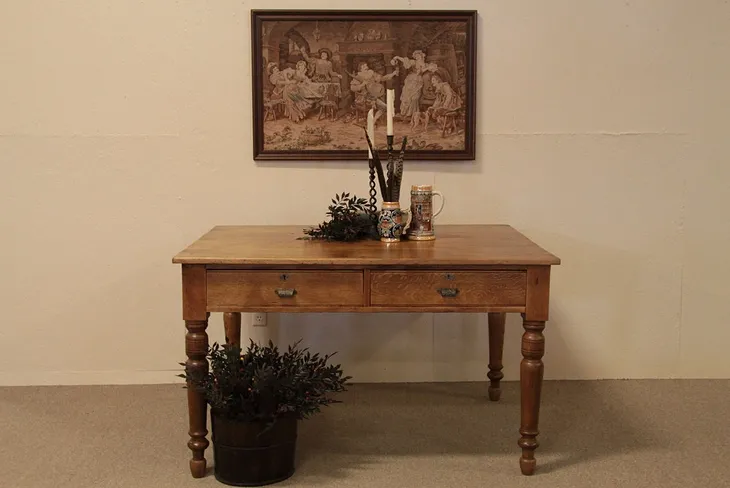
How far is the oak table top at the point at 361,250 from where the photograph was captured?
257 centimetres

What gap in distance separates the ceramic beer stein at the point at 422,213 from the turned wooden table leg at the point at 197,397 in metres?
0.80

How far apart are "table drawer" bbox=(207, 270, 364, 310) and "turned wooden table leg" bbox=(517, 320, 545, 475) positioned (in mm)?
544

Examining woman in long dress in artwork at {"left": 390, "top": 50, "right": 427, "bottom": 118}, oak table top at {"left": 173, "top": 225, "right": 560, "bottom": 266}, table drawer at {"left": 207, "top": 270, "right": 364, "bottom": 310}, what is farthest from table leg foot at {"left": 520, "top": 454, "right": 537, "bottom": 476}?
woman in long dress in artwork at {"left": 390, "top": 50, "right": 427, "bottom": 118}

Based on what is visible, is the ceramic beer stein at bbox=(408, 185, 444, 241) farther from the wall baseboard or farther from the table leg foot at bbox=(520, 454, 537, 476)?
the wall baseboard

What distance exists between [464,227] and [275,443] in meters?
1.21

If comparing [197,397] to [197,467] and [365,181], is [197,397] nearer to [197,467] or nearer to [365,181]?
[197,467]

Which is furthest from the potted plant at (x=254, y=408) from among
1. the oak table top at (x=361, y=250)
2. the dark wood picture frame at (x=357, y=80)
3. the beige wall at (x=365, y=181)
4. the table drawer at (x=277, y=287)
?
the dark wood picture frame at (x=357, y=80)

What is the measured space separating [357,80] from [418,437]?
4.72 ft

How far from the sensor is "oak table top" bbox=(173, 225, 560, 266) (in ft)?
8.45

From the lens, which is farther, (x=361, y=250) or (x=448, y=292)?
(x=361, y=250)

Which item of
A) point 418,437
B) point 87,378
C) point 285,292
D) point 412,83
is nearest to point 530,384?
point 418,437

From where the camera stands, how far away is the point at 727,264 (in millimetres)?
3605

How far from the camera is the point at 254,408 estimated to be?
2600 mm

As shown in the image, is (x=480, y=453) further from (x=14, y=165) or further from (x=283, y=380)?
(x=14, y=165)
